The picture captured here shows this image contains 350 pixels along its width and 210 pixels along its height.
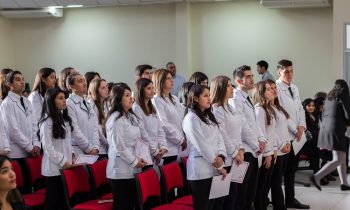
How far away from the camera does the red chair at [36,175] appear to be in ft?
17.6

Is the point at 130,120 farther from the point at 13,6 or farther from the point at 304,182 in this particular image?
the point at 13,6

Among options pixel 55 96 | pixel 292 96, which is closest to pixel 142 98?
pixel 55 96

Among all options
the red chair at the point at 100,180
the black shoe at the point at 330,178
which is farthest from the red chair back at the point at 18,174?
the black shoe at the point at 330,178

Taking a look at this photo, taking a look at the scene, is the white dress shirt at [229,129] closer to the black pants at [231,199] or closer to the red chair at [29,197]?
the black pants at [231,199]

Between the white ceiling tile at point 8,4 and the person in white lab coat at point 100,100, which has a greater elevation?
the white ceiling tile at point 8,4

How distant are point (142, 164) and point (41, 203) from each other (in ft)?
3.32

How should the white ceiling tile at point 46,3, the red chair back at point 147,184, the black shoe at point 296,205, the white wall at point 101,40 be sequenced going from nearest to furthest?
the red chair back at point 147,184
the black shoe at point 296,205
the white ceiling tile at point 46,3
the white wall at point 101,40

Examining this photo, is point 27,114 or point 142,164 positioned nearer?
point 142,164

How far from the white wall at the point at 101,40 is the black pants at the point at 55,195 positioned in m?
6.78

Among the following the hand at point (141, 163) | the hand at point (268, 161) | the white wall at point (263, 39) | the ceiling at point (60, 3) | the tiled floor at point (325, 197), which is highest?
the ceiling at point (60, 3)

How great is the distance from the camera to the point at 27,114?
5.88 meters

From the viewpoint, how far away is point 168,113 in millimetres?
5941

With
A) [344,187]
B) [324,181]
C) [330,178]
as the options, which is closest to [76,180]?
[344,187]

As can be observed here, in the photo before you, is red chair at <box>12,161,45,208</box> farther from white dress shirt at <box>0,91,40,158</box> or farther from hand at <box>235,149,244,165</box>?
hand at <box>235,149,244,165</box>
